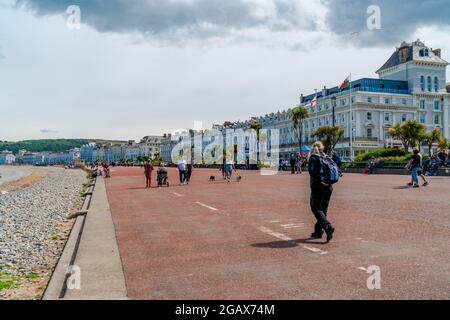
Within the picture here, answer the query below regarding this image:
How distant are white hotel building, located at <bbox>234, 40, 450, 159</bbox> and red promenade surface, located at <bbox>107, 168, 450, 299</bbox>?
6510 cm

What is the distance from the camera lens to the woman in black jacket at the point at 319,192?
7.55 meters

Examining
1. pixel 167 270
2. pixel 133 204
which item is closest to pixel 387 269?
pixel 167 270

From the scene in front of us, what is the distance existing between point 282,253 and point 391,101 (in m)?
79.5

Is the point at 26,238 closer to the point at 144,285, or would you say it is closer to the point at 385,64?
the point at 144,285

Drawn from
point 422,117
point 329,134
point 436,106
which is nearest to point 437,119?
point 436,106

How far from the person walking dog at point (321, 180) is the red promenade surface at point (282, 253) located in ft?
1.21

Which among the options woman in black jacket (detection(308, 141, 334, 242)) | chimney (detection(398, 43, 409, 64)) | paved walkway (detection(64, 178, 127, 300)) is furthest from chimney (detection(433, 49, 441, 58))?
paved walkway (detection(64, 178, 127, 300))

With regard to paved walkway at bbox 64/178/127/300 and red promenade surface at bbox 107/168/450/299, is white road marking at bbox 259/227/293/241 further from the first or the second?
paved walkway at bbox 64/178/127/300

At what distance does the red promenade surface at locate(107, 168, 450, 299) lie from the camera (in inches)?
197

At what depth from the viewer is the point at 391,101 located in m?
79.5

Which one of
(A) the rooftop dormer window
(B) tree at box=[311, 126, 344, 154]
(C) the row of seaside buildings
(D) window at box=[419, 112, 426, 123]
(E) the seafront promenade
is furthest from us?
(A) the rooftop dormer window

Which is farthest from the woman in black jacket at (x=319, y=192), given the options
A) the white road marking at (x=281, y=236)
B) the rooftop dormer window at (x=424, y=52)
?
the rooftop dormer window at (x=424, y=52)

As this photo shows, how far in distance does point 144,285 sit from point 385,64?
310 ft

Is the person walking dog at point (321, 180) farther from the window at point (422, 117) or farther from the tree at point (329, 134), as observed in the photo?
the window at point (422, 117)
